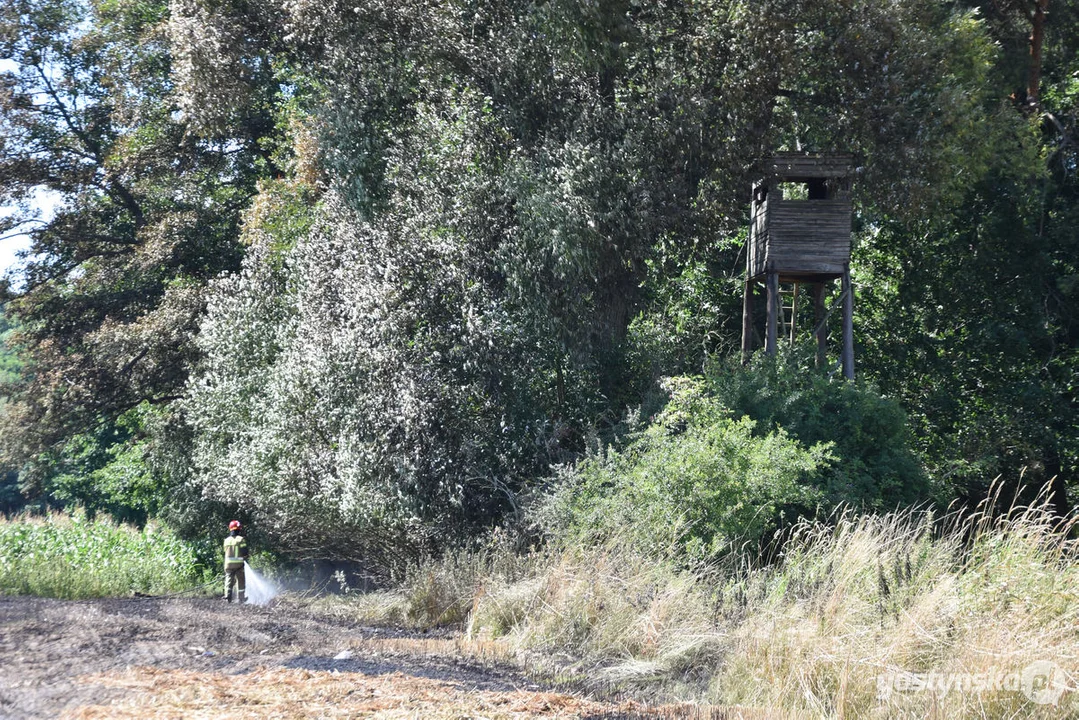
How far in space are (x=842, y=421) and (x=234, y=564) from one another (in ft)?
34.2

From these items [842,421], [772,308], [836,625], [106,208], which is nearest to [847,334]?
[772,308]

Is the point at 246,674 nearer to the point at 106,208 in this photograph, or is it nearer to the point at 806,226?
the point at 806,226

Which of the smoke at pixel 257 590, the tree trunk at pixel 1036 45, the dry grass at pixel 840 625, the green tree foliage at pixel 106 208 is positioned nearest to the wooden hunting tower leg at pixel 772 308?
the dry grass at pixel 840 625

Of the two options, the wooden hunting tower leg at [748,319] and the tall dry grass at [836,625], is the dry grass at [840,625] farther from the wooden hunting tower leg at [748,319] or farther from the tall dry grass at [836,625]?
the wooden hunting tower leg at [748,319]

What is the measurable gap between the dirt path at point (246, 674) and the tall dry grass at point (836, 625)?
2.65ft

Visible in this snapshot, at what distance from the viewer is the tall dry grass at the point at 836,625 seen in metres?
6.80

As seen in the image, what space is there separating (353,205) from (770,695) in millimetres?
12209

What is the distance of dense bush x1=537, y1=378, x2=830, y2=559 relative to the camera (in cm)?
1106

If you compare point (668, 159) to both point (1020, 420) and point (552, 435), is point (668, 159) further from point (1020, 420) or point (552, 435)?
point (1020, 420)

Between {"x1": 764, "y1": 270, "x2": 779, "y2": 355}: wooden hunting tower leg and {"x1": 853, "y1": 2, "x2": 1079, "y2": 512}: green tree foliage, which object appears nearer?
{"x1": 764, "y1": 270, "x2": 779, "y2": 355}: wooden hunting tower leg

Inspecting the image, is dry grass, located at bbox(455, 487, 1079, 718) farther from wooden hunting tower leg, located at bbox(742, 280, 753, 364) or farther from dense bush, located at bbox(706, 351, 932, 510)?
wooden hunting tower leg, located at bbox(742, 280, 753, 364)

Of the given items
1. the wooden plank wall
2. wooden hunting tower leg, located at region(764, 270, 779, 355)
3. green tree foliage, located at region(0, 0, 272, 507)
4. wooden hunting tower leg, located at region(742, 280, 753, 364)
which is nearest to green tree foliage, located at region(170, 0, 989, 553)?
the wooden plank wall

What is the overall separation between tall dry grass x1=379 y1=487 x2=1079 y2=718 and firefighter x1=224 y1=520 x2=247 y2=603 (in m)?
7.89

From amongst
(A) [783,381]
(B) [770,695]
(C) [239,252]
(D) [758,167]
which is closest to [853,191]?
(D) [758,167]
